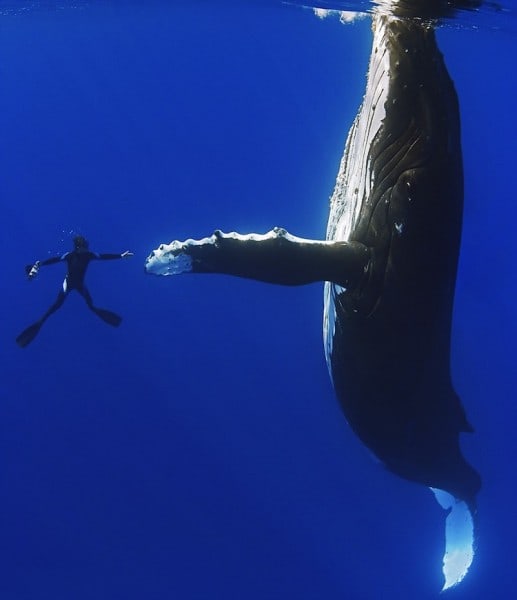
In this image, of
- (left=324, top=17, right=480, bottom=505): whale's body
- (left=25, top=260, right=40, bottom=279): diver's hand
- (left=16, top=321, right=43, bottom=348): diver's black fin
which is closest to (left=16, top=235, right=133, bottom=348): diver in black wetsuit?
(left=16, top=321, right=43, bottom=348): diver's black fin

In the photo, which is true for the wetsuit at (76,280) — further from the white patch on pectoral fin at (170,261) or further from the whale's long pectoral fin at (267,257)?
the whale's long pectoral fin at (267,257)

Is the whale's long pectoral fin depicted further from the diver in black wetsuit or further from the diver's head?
the diver's head

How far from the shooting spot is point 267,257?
4.97 metres

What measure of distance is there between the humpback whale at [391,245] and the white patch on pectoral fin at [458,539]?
2.36 m

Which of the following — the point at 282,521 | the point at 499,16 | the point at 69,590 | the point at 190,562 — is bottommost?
the point at 69,590

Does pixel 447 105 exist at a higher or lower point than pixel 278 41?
lower

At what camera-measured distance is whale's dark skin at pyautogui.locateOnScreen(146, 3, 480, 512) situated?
16.8 feet

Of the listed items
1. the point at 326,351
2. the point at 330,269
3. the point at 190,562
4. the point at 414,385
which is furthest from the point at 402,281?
the point at 190,562

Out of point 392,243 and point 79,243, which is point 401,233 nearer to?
point 392,243

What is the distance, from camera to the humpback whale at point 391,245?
16.8 ft

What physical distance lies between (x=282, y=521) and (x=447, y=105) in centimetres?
2343

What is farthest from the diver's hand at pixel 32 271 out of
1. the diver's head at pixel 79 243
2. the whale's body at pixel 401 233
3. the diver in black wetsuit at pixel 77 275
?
the whale's body at pixel 401 233

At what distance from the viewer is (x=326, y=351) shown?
281 inches

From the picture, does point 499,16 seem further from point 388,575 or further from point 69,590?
point 69,590
